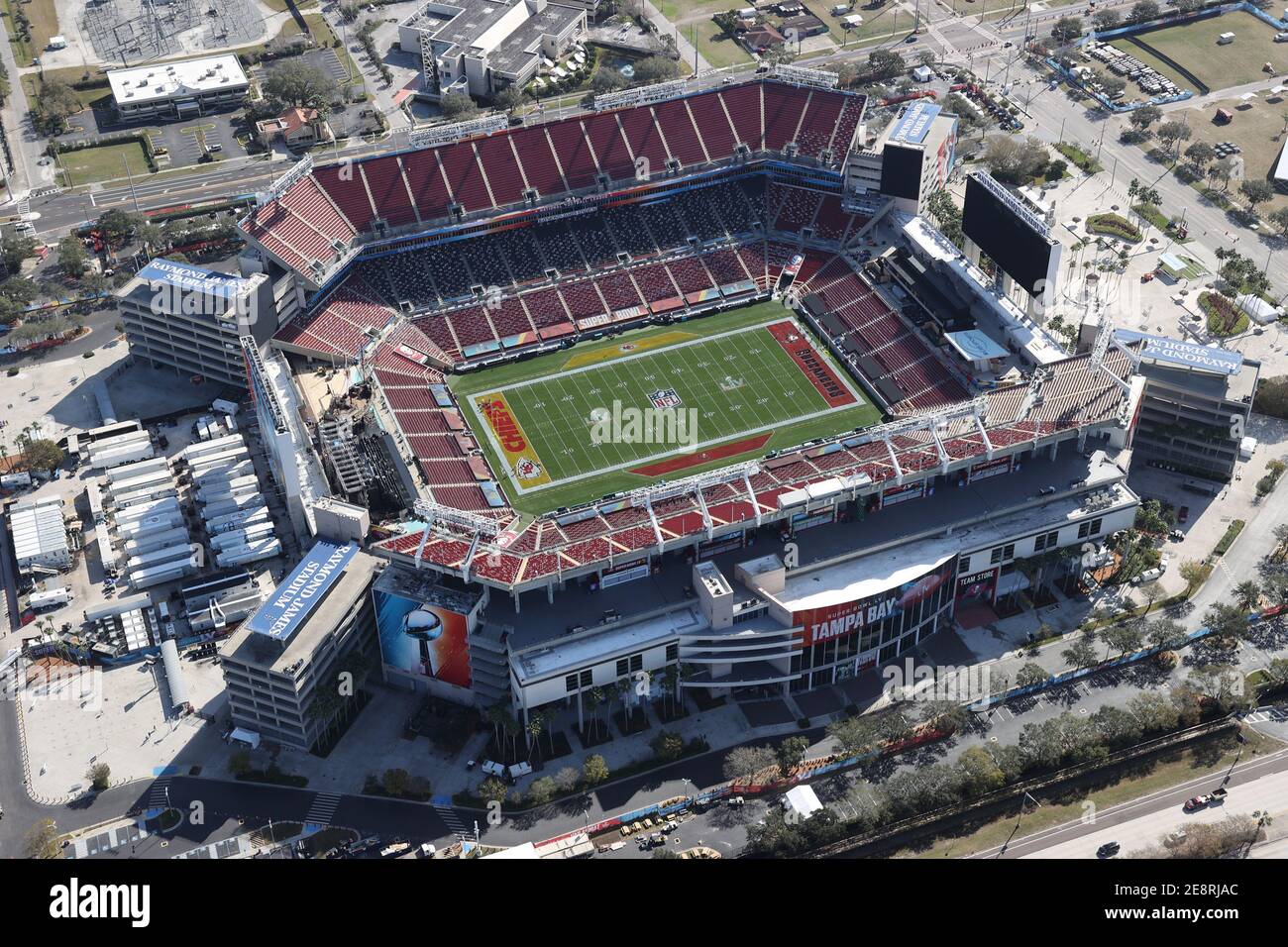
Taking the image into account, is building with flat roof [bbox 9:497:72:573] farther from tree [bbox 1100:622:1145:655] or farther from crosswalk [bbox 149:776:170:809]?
tree [bbox 1100:622:1145:655]

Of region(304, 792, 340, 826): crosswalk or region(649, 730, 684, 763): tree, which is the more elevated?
region(649, 730, 684, 763): tree

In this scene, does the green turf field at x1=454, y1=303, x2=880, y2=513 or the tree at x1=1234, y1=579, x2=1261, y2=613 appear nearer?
the tree at x1=1234, y1=579, x2=1261, y2=613

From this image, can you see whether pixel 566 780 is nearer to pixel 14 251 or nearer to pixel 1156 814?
pixel 1156 814

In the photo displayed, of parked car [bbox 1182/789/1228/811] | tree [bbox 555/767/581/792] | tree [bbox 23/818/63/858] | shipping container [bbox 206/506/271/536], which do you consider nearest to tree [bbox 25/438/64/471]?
shipping container [bbox 206/506/271/536]

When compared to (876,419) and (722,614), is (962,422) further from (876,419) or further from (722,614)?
(722,614)

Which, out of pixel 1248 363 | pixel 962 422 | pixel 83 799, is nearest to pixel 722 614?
pixel 962 422

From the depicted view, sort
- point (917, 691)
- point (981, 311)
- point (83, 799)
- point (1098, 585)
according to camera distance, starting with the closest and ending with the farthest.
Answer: point (83, 799) < point (917, 691) < point (1098, 585) < point (981, 311)

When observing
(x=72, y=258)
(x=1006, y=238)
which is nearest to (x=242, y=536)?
(x=72, y=258)

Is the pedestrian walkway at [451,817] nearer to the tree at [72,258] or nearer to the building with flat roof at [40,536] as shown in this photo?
the building with flat roof at [40,536]
